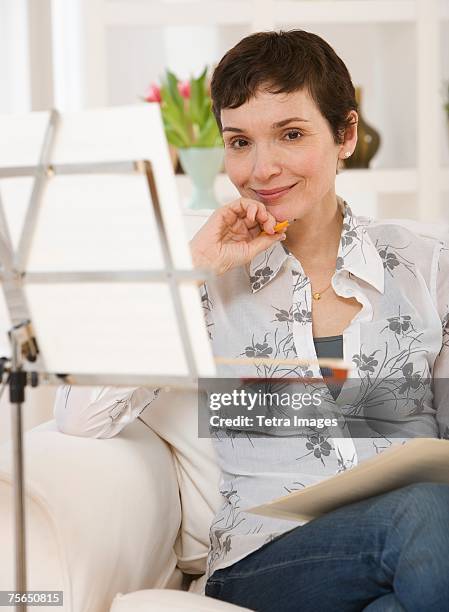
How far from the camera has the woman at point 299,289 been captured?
5.19ft

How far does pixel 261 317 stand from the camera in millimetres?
1656

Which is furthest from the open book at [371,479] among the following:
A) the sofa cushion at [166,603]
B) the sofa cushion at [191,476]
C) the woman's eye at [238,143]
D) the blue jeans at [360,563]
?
the woman's eye at [238,143]

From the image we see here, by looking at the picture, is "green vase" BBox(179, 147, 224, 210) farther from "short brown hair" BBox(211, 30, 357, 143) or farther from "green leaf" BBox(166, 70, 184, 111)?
"short brown hair" BBox(211, 30, 357, 143)

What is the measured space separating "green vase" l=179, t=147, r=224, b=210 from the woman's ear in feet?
3.80

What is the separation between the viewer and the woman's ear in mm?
1721

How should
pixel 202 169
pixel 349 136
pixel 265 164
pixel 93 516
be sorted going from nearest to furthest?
pixel 93 516 < pixel 265 164 < pixel 349 136 < pixel 202 169

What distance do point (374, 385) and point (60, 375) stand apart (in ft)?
2.22

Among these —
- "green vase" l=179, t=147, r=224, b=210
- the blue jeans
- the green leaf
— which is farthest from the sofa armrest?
the green leaf

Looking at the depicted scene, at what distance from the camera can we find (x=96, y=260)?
105cm

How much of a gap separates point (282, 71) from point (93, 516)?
753 millimetres

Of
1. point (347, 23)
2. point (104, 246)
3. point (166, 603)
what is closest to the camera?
point (104, 246)

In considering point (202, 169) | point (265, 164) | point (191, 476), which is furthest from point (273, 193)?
point (202, 169)

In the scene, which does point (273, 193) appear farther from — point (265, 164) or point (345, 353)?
point (345, 353)

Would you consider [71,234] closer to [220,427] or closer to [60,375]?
[60,375]
